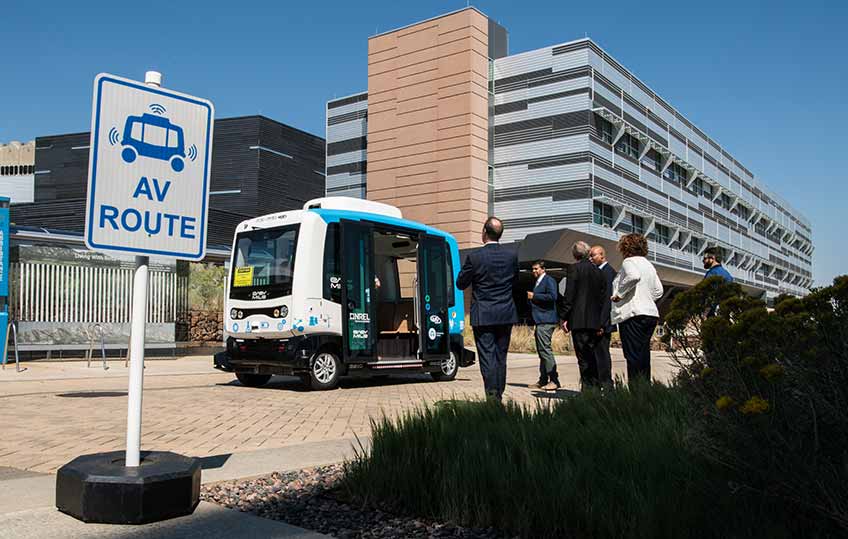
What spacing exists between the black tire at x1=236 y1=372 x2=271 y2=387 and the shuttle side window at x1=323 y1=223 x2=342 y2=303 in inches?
85.8

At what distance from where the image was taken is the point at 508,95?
152ft

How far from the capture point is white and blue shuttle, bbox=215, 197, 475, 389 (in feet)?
37.2

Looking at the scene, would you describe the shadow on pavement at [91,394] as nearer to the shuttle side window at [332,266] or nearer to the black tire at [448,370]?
the shuttle side window at [332,266]

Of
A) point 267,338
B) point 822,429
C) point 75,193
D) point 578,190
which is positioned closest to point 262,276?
point 267,338

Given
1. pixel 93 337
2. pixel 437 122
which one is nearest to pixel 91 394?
pixel 93 337

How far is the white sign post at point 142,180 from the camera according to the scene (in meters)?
3.91

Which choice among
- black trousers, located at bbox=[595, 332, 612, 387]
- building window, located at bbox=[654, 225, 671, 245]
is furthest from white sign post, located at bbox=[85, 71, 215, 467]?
building window, located at bbox=[654, 225, 671, 245]

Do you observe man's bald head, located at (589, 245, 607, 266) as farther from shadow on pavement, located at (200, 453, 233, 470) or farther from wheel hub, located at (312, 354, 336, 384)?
shadow on pavement, located at (200, 453, 233, 470)

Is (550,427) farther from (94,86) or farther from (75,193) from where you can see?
(75,193)

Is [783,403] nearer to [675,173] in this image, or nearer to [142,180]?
[142,180]

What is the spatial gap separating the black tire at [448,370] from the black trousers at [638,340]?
588 centimetres

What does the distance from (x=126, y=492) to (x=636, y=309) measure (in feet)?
19.3

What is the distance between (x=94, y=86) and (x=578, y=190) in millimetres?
41812

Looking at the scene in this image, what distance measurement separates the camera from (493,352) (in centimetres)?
782
